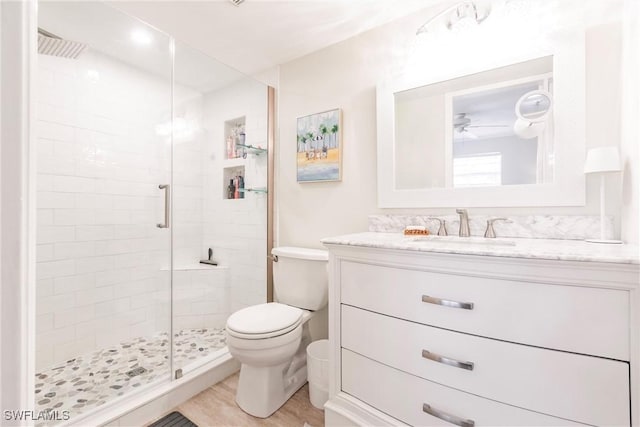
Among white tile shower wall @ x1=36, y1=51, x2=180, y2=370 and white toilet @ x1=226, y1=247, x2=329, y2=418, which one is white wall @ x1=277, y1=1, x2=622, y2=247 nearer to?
white toilet @ x1=226, y1=247, x2=329, y2=418

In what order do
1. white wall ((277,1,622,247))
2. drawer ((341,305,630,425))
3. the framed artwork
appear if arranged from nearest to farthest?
drawer ((341,305,630,425)), white wall ((277,1,622,247)), the framed artwork

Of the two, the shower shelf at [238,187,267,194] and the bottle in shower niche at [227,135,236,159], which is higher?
the bottle in shower niche at [227,135,236,159]

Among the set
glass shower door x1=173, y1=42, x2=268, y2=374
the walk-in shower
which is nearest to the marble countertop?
glass shower door x1=173, y1=42, x2=268, y2=374

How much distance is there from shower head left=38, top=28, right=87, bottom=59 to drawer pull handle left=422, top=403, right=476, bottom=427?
106 inches

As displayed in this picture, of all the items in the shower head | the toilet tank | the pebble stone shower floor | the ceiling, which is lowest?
the pebble stone shower floor

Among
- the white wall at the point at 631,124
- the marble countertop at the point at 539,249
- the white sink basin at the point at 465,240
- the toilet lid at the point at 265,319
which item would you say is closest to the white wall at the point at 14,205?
the marble countertop at the point at 539,249

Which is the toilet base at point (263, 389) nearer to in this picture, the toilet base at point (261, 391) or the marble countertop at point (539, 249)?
the toilet base at point (261, 391)

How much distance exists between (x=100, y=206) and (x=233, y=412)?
161 centimetres

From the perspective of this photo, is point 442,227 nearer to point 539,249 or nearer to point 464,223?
point 464,223

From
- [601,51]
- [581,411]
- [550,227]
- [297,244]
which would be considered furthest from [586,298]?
[297,244]

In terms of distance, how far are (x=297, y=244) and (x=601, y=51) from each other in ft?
6.24

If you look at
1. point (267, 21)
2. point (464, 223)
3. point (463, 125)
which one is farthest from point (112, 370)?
point (463, 125)

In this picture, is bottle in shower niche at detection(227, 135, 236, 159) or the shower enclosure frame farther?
bottle in shower niche at detection(227, 135, 236, 159)

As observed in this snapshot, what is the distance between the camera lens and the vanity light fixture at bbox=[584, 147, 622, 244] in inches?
41.3
